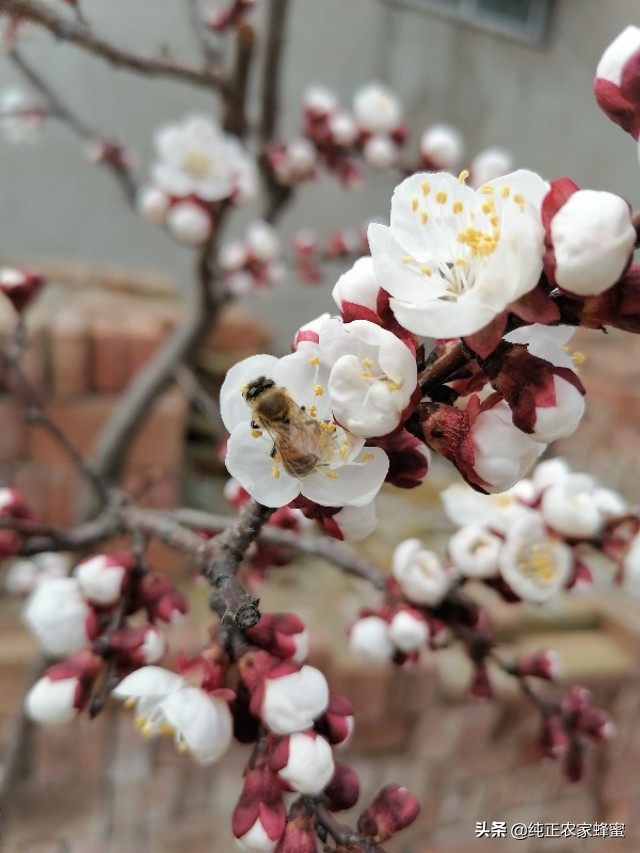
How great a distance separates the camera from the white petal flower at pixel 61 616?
425 millimetres

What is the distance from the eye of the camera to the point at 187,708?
0.33m

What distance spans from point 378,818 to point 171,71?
722mm

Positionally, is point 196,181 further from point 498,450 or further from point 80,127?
point 498,450

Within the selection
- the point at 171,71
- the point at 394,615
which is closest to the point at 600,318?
the point at 394,615

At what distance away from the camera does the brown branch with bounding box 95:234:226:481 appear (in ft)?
3.40

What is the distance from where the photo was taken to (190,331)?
3.53 ft

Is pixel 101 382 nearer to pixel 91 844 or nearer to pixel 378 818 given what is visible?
pixel 91 844

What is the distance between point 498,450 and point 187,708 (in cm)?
20

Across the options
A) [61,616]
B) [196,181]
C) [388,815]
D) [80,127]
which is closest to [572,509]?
[388,815]

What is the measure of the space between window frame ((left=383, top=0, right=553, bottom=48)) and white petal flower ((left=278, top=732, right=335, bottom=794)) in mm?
906

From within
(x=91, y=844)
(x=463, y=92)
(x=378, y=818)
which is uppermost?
(x=463, y=92)

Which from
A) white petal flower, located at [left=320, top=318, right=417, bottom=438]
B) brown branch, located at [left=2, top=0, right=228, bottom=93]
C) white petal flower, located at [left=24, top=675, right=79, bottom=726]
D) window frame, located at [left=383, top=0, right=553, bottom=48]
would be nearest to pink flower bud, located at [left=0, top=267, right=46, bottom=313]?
brown branch, located at [left=2, top=0, right=228, bottom=93]

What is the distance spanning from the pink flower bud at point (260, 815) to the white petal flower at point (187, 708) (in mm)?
26

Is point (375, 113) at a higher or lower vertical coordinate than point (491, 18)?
lower
